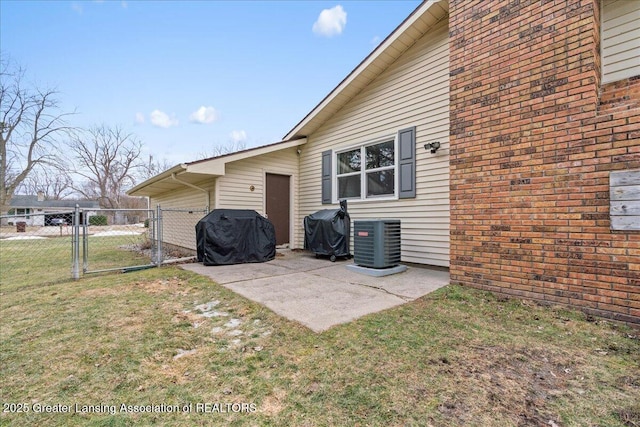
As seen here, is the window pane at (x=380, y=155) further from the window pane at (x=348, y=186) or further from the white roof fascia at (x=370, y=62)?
the white roof fascia at (x=370, y=62)

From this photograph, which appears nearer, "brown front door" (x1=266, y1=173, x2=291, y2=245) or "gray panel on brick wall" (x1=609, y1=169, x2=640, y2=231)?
"gray panel on brick wall" (x1=609, y1=169, x2=640, y2=231)

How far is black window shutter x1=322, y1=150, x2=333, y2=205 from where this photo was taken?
7.70 metres

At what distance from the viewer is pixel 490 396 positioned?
1.84 m

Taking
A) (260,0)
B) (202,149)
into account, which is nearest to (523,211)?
(260,0)

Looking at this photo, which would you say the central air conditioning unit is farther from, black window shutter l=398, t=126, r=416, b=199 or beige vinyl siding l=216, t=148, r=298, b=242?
beige vinyl siding l=216, t=148, r=298, b=242

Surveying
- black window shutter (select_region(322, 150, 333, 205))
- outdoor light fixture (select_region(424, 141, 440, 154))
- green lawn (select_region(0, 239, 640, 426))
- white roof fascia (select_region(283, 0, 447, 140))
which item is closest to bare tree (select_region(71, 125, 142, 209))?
white roof fascia (select_region(283, 0, 447, 140))

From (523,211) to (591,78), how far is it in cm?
155

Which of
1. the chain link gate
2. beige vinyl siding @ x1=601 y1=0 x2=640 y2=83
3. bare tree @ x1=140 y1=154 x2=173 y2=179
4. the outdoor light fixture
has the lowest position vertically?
the chain link gate

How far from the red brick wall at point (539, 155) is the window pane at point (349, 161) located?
10.3ft

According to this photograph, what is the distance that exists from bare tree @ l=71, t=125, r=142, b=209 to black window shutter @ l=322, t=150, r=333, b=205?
32.1m

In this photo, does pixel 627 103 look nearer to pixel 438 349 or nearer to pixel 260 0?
pixel 438 349

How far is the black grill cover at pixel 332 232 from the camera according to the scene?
6504 millimetres

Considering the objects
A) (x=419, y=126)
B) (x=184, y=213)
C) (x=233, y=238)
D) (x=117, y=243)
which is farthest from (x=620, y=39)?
(x=117, y=243)

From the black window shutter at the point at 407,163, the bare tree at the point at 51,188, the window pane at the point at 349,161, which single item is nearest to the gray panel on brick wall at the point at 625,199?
the black window shutter at the point at 407,163
